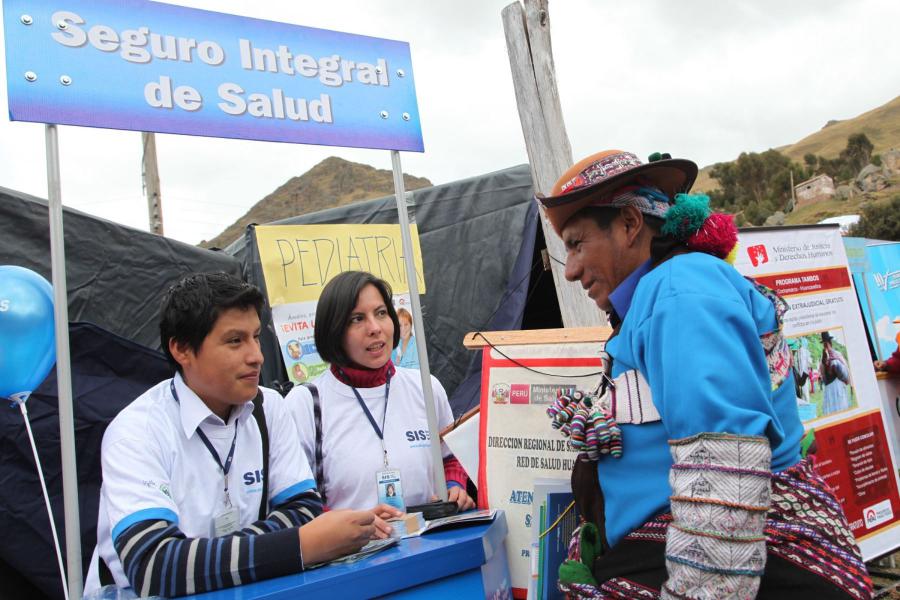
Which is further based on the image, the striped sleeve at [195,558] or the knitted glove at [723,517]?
the striped sleeve at [195,558]

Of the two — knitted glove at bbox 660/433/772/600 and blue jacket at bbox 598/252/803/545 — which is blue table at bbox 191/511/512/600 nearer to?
blue jacket at bbox 598/252/803/545

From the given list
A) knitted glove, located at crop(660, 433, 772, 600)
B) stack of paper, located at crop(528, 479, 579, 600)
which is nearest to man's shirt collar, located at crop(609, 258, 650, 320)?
knitted glove, located at crop(660, 433, 772, 600)

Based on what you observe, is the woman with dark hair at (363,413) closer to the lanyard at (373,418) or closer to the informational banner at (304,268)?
the lanyard at (373,418)

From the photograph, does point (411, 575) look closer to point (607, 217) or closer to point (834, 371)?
point (607, 217)

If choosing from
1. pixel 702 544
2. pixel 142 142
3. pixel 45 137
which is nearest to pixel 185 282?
pixel 45 137

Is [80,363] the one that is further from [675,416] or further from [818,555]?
[818,555]

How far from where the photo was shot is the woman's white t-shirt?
242 cm

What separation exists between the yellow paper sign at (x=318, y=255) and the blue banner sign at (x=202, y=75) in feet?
7.08

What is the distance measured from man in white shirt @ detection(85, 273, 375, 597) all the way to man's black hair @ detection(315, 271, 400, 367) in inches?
16.5

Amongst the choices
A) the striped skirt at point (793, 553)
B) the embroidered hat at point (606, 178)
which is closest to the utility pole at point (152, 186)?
the embroidered hat at point (606, 178)

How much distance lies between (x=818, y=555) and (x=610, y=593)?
0.43 meters

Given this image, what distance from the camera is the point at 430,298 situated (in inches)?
203

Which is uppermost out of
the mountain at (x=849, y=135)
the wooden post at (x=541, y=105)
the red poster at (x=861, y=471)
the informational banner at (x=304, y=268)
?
the mountain at (x=849, y=135)

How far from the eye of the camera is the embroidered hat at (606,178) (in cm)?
156
